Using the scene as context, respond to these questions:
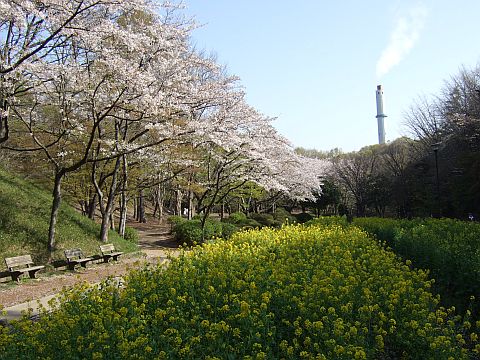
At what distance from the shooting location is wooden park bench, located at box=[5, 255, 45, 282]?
392 inches

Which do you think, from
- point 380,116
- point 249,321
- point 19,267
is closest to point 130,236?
point 19,267

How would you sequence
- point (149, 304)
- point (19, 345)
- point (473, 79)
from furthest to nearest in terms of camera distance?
point (473, 79), point (149, 304), point (19, 345)

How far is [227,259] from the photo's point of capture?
642cm

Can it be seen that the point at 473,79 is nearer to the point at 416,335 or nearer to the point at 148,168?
the point at 148,168

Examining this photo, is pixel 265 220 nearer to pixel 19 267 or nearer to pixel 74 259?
pixel 74 259

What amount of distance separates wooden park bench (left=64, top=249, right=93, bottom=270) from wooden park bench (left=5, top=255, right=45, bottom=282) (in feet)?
3.46

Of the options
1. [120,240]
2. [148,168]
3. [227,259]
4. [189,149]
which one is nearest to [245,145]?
[189,149]

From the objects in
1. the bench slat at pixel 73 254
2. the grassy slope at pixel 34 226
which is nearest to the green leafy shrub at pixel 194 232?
the grassy slope at pixel 34 226

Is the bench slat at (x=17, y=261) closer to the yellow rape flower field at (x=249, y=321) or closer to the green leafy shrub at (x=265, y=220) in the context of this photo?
the yellow rape flower field at (x=249, y=321)

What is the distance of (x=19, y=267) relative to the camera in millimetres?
10938

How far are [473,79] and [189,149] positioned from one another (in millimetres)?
22856

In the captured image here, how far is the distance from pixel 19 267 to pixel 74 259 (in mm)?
1544

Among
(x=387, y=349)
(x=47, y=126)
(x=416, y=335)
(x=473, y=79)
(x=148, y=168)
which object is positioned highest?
(x=473, y=79)

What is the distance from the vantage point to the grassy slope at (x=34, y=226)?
12.0 meters
